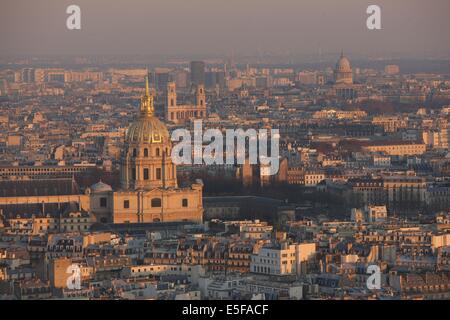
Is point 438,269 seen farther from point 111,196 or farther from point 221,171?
point 221,171

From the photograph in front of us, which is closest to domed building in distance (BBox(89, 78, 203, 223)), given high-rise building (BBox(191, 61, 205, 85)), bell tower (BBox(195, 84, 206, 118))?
bell tower (BBox(195, 84, 206, 118))

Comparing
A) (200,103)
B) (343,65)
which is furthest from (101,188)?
(343,65)

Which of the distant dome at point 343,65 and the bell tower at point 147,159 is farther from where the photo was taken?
the distant dome at point 343,65

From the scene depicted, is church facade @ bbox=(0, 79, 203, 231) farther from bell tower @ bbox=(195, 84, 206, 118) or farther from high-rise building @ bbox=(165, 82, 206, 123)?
bell tower @ bbox=(195, 84, 206, 118)

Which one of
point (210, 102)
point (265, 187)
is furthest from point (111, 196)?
point (210, 102)

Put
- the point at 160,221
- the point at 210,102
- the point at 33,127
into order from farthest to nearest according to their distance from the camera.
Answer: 1. the point at 210,102
2. the point at 33,127
3. the point at 160,221

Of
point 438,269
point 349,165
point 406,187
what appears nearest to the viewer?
point 438,269

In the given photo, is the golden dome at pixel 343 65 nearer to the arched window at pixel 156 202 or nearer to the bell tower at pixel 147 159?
the bell tower at pixel 147 159

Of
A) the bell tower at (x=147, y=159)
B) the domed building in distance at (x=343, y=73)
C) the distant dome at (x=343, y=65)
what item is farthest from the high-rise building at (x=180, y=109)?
the bell tower at (x=147, y=159)
